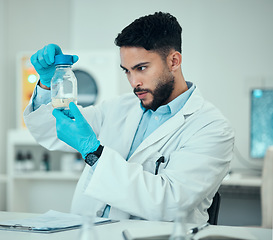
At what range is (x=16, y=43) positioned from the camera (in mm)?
3861

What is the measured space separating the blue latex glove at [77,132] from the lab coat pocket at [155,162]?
227 mm

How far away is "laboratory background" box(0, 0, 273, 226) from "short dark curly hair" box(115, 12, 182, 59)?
1.68 meters

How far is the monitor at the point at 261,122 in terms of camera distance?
3.25m

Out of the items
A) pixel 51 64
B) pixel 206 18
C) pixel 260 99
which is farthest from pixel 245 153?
pixel 51 64

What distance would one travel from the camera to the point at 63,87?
1504mm

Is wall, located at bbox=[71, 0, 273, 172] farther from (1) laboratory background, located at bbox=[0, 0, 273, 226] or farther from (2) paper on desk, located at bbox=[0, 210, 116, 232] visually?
(2) paper on desk, located at bbox=[0, 210, 116, 232]

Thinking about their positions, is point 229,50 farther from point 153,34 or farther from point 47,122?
point 47,122

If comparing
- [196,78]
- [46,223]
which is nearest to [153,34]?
[46,223]

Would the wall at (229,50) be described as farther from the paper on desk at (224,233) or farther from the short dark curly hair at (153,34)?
the paper on desk at (224,233)

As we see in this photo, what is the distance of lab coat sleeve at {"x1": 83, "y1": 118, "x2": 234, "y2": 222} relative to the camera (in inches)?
50.7

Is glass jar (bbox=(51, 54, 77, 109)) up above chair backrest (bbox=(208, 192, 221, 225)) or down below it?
above

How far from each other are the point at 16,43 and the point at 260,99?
2328 mm

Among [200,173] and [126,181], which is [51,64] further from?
[200,173]

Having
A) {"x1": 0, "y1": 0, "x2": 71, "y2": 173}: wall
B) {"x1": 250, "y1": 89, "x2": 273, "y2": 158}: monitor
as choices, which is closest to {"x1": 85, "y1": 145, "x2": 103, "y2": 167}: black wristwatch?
{"x1": 250, "y1": 89, "x2": 273, "y2": 158}: monitor
